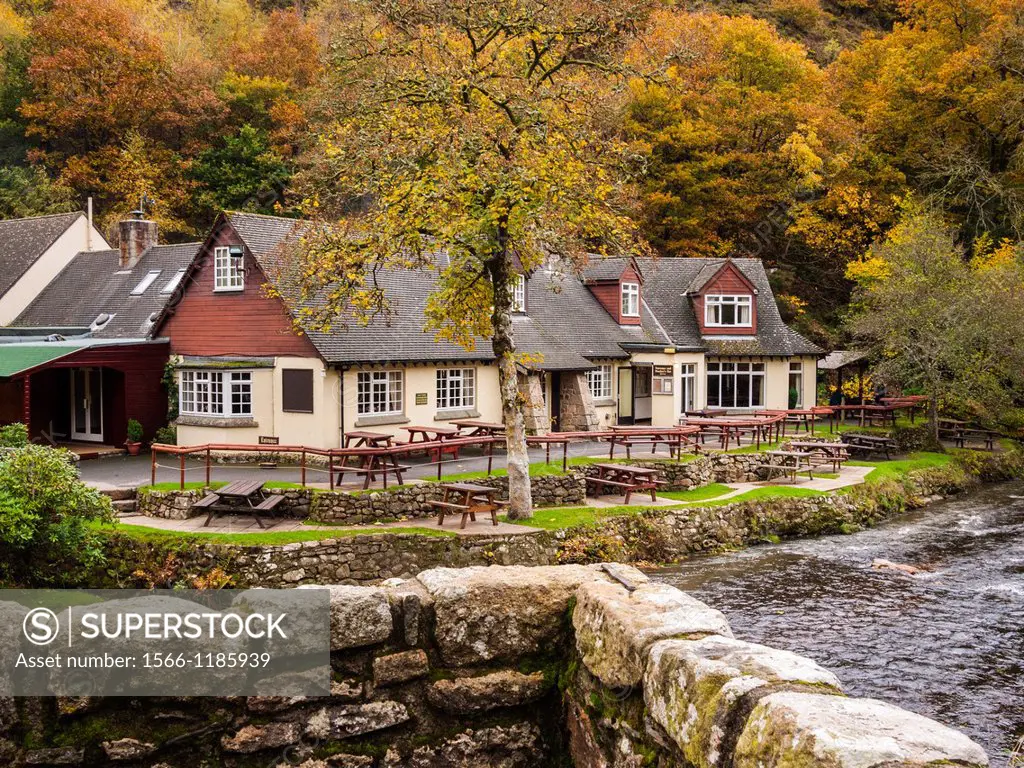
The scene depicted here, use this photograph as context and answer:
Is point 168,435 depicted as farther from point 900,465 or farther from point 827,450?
point 900,465

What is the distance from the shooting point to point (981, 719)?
36.4 ft

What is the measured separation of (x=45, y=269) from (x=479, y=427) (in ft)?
77.8

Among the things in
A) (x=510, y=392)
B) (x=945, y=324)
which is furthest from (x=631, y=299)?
(x=510, y=392)

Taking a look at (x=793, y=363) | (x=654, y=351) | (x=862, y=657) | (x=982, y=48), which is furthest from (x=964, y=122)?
(x=862, y=657)

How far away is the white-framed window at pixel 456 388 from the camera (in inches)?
1164

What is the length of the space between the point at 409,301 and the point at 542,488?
10220 mm

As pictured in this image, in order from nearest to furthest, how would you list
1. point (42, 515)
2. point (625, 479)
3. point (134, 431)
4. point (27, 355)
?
point (42, 515)
point (625, 479)
point (27, 355)
point (134, 431)

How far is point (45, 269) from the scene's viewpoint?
129ft

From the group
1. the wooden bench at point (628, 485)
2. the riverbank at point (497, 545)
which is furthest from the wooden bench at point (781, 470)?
the wooden bench at point (628, 485)

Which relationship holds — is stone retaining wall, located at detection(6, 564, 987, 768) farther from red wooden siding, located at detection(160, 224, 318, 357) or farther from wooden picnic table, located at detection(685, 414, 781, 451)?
wooden picnic table, located at detection(685, 414, 781, 451)

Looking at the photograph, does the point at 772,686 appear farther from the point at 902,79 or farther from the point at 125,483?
the point at 902,79

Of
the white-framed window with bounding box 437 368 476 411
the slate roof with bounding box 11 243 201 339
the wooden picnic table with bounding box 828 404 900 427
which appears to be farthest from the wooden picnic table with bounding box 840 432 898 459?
the slate roof with bounding box 11 243 201 339

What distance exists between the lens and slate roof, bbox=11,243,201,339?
3394 centimetres

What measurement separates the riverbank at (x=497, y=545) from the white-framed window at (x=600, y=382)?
9363mm
